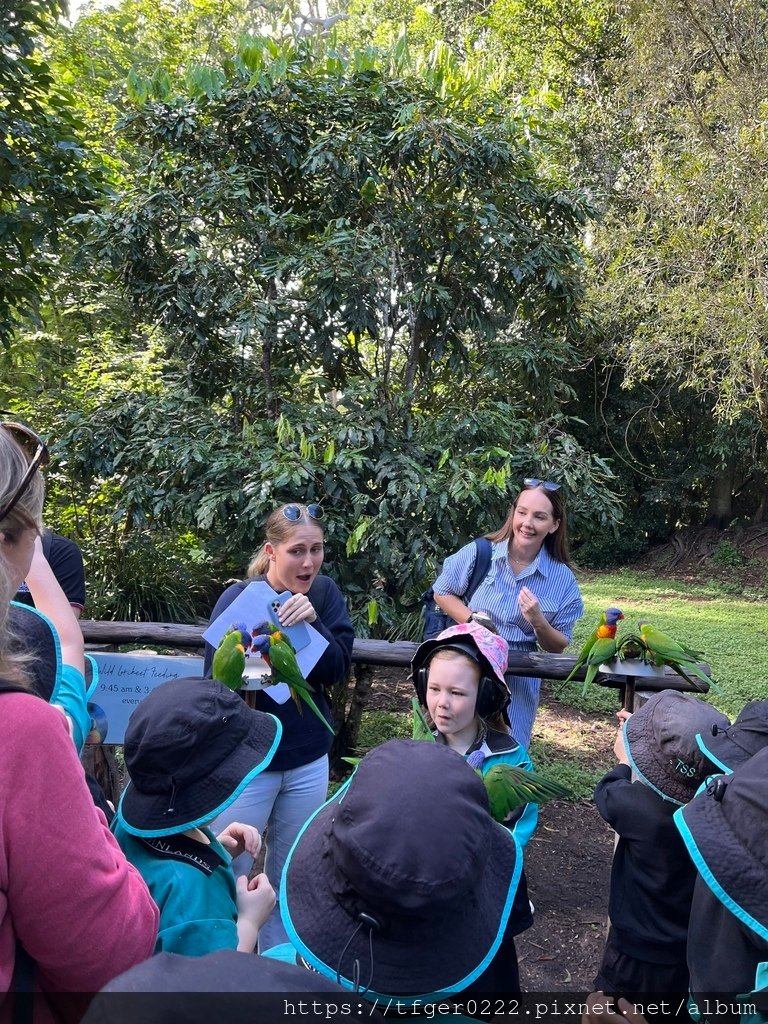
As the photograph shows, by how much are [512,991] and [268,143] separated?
184 inches

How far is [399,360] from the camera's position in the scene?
216 inches

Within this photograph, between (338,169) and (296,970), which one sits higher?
(338,169)

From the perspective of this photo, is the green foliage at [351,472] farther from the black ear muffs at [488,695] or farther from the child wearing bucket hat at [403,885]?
the child wearing bucket hat at [403,885]

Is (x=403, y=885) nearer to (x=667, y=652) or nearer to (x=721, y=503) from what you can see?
(x=667, y=652)

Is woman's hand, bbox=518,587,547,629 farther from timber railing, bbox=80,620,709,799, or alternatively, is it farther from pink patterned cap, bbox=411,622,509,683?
pink patterned cap, bbox=411,622,509,683

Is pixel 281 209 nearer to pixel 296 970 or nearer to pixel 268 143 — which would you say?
pixel 268 143

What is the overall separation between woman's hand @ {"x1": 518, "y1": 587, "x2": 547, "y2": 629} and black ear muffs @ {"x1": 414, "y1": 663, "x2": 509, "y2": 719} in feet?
2.24

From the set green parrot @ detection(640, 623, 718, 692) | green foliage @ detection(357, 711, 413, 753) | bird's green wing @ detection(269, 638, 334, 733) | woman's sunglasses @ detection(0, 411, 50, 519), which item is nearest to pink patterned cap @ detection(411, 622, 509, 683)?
bird's green wing @ detection(269, 638, 334, 733)

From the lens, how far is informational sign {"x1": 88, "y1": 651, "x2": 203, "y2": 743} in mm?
3043

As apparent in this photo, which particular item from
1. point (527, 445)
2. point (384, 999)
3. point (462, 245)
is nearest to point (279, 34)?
point (462, 245)

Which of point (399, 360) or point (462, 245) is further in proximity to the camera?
point (399, 360)

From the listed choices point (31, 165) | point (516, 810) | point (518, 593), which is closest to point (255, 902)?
point (516, 810)

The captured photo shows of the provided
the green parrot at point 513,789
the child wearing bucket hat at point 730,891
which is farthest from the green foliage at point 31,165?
the child wearing bucket hat at point 730,891

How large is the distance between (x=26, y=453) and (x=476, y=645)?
1.51 m
